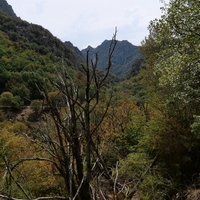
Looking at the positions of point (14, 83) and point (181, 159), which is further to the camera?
point (14, 83)

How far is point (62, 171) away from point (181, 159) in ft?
36.9

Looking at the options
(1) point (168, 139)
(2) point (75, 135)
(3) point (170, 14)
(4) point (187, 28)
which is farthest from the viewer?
(1) point (168, 139)

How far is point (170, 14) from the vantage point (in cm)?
1041

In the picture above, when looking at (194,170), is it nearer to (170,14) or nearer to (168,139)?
(168,139)

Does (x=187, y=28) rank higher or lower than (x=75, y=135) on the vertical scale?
higher

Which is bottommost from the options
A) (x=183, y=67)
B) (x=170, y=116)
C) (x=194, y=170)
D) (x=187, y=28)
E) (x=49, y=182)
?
(x=49, y=182)

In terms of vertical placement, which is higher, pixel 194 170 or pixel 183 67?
pixel 183 67

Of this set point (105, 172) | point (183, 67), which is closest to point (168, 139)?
point (183, 67)

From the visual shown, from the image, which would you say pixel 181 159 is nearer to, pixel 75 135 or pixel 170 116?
pixel 170 116

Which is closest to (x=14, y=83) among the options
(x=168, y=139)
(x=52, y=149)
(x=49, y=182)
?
(x=49, y=182)

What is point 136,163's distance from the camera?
12.6 meters

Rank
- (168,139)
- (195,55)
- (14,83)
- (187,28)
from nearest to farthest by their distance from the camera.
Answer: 1. (195,55)
2. (187,28)
3. (168,139)
4. (14,83)

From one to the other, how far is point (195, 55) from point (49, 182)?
35.8 feet

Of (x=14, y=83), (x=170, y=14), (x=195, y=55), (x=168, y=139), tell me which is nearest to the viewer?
(x=195, y=55)
